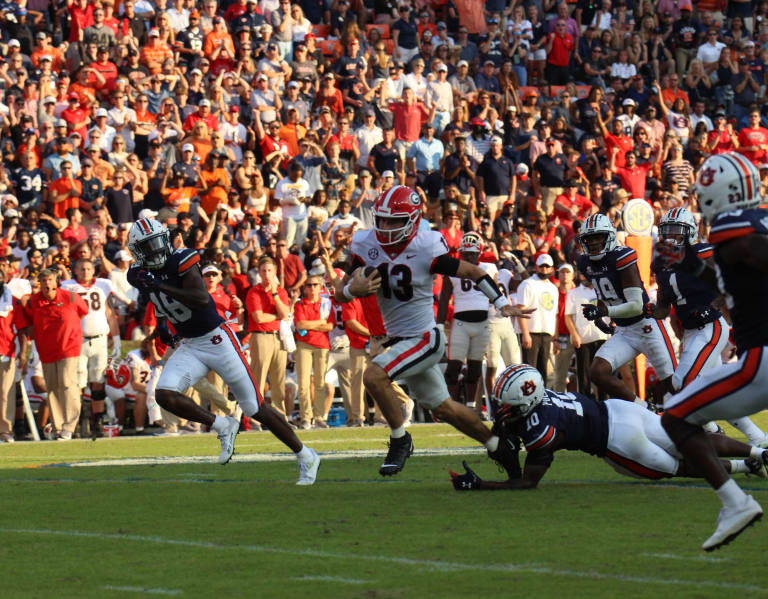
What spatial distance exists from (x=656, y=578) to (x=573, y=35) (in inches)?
824

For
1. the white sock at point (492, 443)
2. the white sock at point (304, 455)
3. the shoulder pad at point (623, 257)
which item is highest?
the shoulder pad at point (623, 257)

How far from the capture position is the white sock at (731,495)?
225 inches

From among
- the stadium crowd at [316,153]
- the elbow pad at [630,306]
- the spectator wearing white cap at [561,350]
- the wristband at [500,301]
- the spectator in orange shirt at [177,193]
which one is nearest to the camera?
the wristband at [500,301]

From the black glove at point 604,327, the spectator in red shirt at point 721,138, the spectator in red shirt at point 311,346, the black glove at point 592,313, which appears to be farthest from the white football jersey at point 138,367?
the spectator in red shirt at point 721,138

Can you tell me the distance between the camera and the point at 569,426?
8.20 meters

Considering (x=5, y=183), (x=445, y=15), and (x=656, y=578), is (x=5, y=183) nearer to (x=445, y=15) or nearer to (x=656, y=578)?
(x=445, y=15)

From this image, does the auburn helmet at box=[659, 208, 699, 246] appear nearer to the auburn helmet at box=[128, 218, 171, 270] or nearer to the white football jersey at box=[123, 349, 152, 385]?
the auburn helmet at box=[128, 218, 171, 270]

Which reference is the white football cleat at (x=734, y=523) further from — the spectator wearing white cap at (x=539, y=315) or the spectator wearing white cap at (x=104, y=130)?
the spectator wearing white cap at (x=104, y=130)

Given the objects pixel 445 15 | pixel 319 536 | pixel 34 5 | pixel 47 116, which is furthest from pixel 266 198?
pixel 319 536

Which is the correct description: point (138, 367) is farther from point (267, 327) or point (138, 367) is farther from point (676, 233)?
point (676, 233)

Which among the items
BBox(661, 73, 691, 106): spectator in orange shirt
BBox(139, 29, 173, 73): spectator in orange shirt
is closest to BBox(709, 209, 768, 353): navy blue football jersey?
BBox(139, 29, 173, 73): spectator in orange shirt

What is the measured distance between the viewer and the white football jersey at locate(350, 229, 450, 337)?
9555 mm

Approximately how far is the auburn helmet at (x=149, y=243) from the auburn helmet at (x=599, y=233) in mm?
3498

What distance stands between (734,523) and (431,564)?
1.29 m
